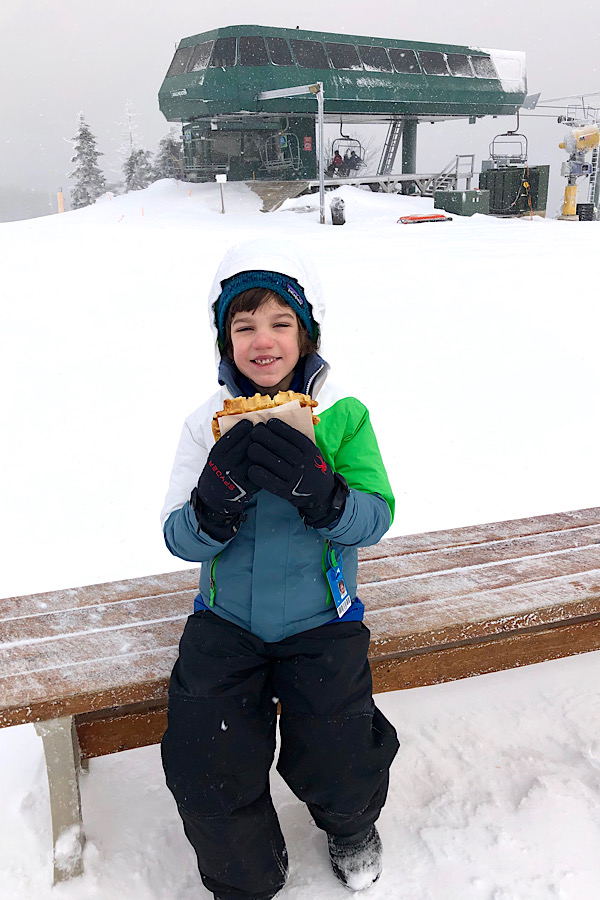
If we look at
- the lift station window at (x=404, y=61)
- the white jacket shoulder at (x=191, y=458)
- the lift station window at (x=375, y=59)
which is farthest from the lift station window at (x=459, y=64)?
the white jacket shoulder at (x=191, y=458)

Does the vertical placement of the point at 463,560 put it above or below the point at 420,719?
above

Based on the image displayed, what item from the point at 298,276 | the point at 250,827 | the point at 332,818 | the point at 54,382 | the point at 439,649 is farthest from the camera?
the point at 54,382

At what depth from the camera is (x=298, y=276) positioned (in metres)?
2.41

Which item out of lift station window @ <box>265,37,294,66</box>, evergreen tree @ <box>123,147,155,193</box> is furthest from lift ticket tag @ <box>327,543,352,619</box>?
evergreen tree @ <box>123,147,155,193</box>

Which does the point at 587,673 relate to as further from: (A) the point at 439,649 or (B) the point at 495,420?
(B) the point at 495,420

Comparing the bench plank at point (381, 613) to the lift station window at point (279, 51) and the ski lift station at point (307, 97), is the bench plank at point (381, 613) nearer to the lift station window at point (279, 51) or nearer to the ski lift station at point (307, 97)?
the ski lift station at point (307, 97)

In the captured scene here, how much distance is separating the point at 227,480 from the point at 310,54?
98.1 feet

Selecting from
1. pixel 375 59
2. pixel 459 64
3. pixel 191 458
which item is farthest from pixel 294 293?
pixel 459 64

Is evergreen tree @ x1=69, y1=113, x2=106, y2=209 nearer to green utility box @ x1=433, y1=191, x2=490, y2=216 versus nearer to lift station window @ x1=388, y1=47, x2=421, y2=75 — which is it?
lift station window @ x1=388, y1=47, x2=421, y2=75

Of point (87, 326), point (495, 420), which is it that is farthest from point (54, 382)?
point (495, 420)

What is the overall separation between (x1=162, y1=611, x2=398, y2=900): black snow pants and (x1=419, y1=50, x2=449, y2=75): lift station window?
1323 inches

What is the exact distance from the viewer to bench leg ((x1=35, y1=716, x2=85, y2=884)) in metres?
2.15

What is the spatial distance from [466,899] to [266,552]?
52.3 inches

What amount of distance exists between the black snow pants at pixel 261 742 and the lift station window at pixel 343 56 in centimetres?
3038
